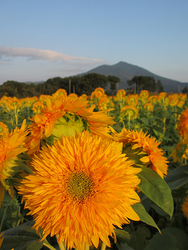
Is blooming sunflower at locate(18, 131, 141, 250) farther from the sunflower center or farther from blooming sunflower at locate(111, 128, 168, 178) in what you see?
blooming sunflower at locate(111, 128, 168, 178)

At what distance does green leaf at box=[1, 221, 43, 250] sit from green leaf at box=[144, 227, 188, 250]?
46.8 inches

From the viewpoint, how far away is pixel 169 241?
173 cm

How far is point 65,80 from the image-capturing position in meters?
26.2

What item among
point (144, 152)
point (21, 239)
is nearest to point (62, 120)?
point (144, 152)

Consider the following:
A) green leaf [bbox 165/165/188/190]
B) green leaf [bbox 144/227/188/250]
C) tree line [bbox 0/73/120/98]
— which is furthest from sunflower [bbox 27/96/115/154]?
tree line [bbox 0/73/120/98]

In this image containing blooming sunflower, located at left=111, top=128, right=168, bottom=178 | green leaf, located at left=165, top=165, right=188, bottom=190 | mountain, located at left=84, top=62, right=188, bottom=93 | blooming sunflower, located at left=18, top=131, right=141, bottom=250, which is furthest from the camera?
mountain, located at left=84, top=62, right=188, bottom=93

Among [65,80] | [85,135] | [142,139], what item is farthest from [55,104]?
[65,80]

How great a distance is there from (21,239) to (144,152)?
67 cm

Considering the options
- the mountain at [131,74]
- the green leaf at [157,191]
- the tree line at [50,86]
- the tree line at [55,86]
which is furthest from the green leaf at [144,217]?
the mountain at [131,74]

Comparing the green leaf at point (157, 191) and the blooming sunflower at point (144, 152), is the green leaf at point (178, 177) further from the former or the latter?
the green leaf at point (157, 191)

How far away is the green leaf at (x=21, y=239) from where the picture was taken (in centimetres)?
77

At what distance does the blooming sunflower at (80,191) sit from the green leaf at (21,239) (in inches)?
10.9

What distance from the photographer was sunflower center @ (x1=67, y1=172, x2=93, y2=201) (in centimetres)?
57

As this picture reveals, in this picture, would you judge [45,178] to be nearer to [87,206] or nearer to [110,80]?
[87,206]
